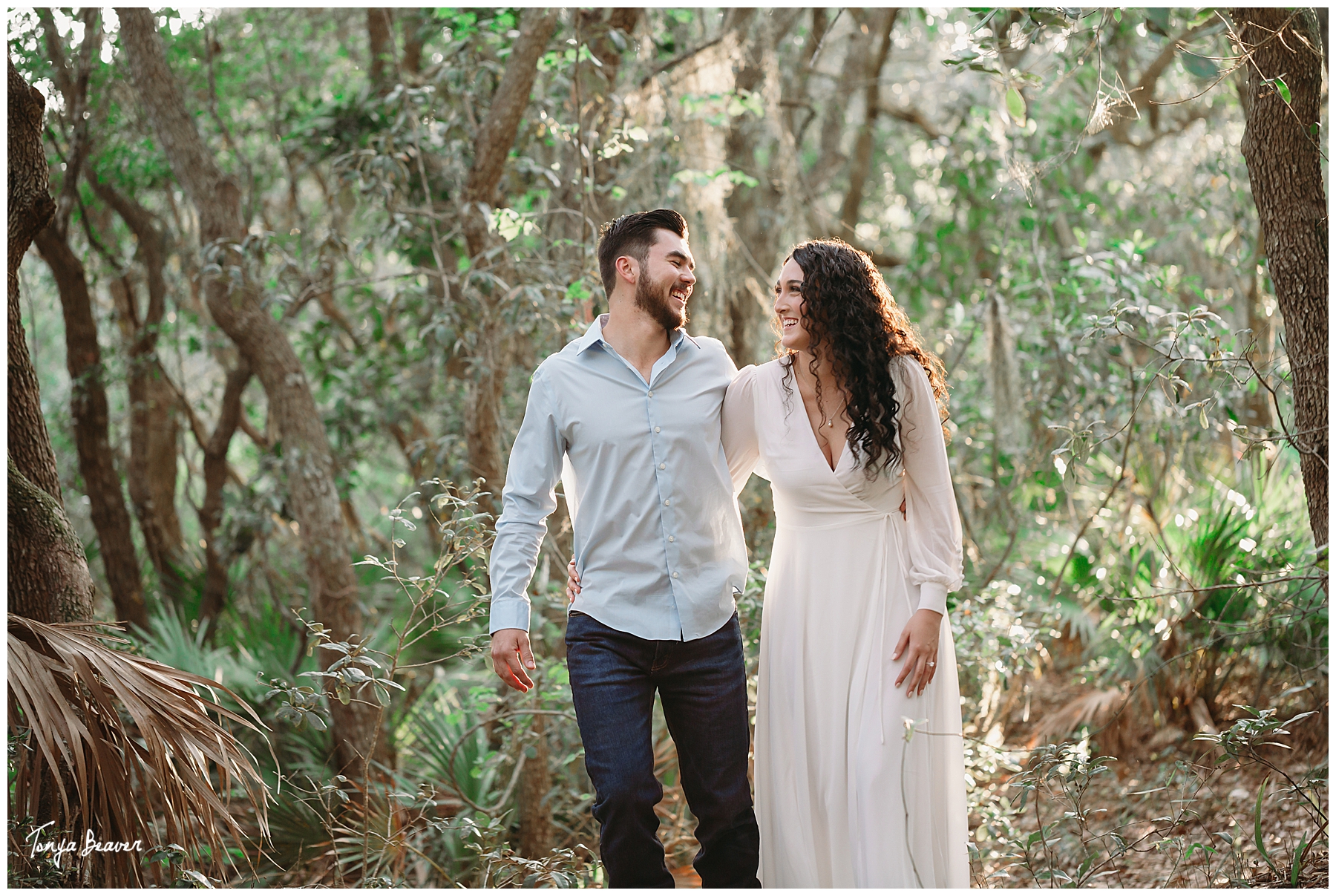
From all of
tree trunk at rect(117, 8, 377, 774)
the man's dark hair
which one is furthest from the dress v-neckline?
tree trunk at rect(117, 8, 377, 774)

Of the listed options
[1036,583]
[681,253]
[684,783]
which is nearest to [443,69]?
[681,253]

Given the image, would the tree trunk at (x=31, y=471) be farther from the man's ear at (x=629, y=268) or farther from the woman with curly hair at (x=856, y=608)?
the woman with curly hair at (x=856, y=608)

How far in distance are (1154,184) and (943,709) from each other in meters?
6.35

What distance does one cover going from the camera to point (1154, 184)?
761 cm

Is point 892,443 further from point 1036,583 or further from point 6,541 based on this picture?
point 1036,583

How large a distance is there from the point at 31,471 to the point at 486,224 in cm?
201

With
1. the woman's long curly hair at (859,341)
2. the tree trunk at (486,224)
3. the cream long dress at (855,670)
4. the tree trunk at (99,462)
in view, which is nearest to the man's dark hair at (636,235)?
the woman's long curly hair at (859,341)

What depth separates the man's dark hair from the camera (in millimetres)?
2660

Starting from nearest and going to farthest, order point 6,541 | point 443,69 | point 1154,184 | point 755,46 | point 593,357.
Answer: point 593,357 < point 6,541 < point 443,69 < point 755,46 < point 1154,184

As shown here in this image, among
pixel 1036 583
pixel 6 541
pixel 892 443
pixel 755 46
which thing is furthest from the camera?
pixel 755 46

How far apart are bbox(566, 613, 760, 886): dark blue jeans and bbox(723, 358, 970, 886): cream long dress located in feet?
0.29

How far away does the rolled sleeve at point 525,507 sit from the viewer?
2520 millimetres

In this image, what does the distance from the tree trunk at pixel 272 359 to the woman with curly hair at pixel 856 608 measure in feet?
9.07

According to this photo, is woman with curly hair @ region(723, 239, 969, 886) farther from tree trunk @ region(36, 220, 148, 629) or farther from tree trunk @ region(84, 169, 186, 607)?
tree trunk @ region(84, 169, 186, 607)
